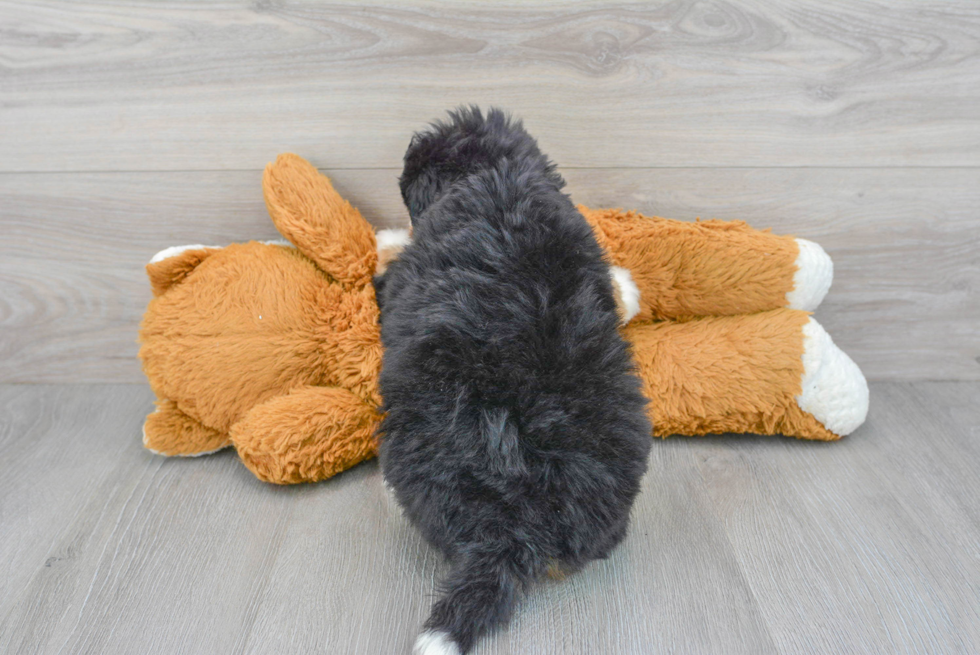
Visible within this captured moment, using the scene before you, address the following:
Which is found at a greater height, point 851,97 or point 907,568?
point 851,97

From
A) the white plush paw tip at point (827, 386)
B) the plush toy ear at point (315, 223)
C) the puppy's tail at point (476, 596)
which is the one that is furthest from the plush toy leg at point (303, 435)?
the white plush paw tip at point (827, 386)

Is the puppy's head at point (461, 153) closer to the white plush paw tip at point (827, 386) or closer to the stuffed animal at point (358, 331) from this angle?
the stuffed animal at point (358, 331)

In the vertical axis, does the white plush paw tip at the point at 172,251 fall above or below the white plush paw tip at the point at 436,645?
above

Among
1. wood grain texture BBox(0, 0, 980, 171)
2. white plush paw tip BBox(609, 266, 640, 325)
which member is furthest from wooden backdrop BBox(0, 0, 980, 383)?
white plush paw tip BBox(609, 266, 640, 325)

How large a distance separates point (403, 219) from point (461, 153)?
292mm

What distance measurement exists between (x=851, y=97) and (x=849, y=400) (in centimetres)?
44

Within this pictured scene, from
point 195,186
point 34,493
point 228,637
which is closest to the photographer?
point 228,637

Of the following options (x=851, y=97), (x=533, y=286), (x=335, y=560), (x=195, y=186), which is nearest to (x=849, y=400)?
(x=851, y=97)

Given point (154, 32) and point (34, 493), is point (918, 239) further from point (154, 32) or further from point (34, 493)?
point (34, 493)

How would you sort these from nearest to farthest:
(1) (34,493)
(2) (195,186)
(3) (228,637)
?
(3) (228,637), (1) (34,493), (2) (195,186)

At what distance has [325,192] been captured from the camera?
0.97m

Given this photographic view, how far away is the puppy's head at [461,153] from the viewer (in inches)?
31.3

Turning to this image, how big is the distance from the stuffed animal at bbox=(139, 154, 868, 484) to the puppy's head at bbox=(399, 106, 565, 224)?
171 mm

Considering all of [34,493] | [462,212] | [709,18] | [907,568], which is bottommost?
[34,493]
